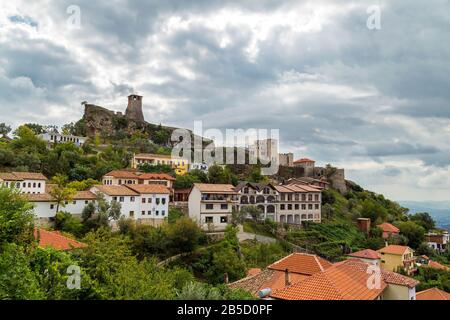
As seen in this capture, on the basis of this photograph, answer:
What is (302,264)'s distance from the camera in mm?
21031

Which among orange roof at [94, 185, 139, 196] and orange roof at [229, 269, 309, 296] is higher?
orange roof at [94, 185, 139, 196]

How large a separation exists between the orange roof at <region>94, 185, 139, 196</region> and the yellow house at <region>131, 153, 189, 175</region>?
21.6 meters

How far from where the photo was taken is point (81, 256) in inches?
827

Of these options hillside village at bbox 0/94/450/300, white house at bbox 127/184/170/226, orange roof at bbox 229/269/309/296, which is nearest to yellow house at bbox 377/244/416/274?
hillside village at bbox 0/94/450/300

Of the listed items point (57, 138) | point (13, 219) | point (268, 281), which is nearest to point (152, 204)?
point (268, 281)

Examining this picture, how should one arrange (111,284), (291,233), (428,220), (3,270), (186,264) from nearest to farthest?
(3,270)
(111,284)
(186,264)
(291,233)
(428,220)

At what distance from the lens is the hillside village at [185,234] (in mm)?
15086

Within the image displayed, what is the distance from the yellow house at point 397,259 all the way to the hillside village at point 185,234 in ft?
0.49

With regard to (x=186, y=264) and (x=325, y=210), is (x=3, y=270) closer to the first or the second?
(x=186, y=264)

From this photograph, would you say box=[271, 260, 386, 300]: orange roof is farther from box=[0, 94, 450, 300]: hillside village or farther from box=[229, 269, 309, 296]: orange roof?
box=[229, 269, 309, 296]: orange roof

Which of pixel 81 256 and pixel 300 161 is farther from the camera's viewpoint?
pixel 300 161

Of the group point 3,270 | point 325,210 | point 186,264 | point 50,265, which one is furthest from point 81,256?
point 325,210

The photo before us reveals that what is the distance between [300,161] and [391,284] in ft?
252

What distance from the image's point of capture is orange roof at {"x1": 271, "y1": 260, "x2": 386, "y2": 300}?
548 inches
